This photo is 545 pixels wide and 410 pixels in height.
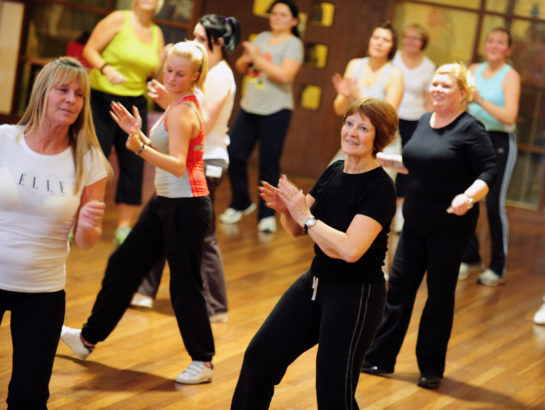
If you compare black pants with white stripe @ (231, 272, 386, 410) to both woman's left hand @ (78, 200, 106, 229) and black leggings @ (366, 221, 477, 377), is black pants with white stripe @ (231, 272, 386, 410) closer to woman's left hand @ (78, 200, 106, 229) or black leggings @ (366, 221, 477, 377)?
woman's left hand @ (78, 200, 106, 229)

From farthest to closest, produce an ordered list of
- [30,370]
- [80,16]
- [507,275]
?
[80,16], [507,275], [30,370]

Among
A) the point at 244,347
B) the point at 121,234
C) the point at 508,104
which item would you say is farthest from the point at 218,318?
the point at 508,104

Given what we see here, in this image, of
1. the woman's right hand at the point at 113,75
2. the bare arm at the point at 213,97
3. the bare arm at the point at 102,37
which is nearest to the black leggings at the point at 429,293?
the bare arm at the point at 213,97

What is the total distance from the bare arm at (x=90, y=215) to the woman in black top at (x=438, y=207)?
1513 millimetres

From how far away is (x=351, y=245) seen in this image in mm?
2646

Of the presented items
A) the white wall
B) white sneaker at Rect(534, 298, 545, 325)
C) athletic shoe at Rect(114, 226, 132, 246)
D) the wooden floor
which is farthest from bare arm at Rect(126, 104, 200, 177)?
the white wall

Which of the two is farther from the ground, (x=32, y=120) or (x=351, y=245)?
(x=32, y=120)

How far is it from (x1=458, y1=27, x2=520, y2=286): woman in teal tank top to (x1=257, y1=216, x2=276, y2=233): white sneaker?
4.63 ft

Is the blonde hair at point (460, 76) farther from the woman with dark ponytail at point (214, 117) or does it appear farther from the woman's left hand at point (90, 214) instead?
the woman's left hand at point (90, 214)

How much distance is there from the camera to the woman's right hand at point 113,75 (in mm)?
4844

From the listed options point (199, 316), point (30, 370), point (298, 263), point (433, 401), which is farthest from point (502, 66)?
point (30, 370)

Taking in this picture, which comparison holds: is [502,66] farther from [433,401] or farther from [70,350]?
[70,350]

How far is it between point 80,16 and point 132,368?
5.08 m

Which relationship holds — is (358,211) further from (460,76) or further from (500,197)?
(500,197)
